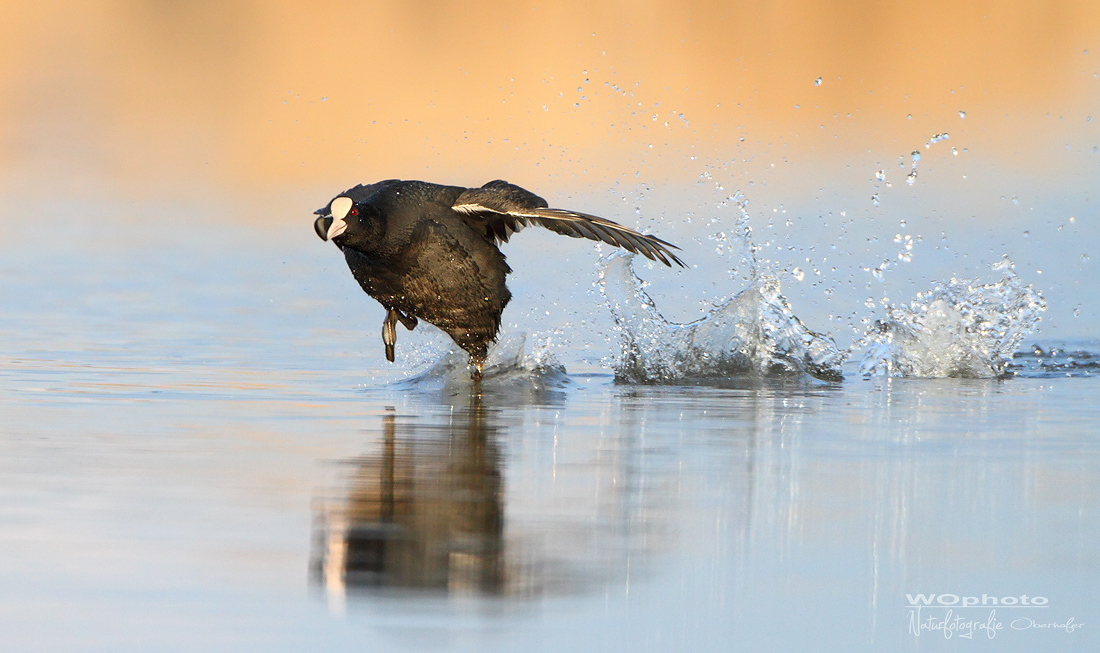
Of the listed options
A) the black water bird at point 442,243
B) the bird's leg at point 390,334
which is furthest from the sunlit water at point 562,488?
the black water bird at point 442,243

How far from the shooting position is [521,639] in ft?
11.8

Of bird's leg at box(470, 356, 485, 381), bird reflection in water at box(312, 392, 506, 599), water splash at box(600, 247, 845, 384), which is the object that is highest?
water splash at box(600, 247, 845, 384)

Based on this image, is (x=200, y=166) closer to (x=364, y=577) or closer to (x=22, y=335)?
(x=22, y=335)

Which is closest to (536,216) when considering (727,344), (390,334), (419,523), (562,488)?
(390,334)

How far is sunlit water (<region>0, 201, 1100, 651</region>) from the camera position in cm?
381

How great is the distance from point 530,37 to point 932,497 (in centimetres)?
2321

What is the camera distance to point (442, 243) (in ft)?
29.1

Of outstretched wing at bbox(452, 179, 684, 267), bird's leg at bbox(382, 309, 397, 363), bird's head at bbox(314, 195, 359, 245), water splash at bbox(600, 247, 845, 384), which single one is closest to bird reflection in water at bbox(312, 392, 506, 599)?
bird's head at bbox(314, 195, 359, 245)

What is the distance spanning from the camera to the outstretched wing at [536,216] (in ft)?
29.3

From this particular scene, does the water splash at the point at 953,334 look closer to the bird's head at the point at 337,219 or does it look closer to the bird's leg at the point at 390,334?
the bird's leg at the point at 390,334

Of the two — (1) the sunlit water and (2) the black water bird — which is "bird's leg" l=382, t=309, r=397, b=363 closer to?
(2) the black water bird

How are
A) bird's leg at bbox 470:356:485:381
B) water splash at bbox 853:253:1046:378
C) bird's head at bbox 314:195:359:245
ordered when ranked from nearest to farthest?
bird's head at bbox 314:195:359:245 < bird's leg at bbox 470:356:485:381 < water splash at bbox 853:253:1046:378

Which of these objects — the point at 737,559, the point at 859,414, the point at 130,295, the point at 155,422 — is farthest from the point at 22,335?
the point at 737,559

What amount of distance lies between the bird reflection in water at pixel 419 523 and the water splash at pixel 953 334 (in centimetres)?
392
